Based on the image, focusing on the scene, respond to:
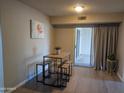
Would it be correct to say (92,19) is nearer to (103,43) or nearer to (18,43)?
(103,43)

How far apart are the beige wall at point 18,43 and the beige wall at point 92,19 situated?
1.04 meters

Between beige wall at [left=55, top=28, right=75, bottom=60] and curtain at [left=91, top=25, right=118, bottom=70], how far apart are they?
99cm

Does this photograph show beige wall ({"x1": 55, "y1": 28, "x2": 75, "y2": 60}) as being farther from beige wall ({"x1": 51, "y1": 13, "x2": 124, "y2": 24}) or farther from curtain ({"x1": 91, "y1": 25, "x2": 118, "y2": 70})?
curtain ({"x1": 91, "y1": 25, "x2": 118, "y2": 70})

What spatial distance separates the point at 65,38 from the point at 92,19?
1.59 m

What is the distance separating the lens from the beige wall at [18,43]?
2.49 meters

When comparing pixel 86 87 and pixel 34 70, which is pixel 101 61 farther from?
pixel 34 70

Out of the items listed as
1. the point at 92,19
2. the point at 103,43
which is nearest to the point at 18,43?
the point at 92,19

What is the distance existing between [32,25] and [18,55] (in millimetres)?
1061

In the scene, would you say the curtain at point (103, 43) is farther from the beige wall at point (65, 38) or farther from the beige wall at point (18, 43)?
the beige wall at point (18, 43)

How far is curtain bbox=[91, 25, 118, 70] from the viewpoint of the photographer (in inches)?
178

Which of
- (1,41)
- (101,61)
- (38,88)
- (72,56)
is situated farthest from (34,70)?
(101,61)

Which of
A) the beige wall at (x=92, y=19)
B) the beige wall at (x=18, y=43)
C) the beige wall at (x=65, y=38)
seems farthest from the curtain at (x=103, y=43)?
the beige wall at (x=18, y=43)

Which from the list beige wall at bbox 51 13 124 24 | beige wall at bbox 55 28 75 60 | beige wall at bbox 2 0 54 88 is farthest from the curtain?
beige wall at bbox 2 0 54 88

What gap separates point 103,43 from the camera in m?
4.67
